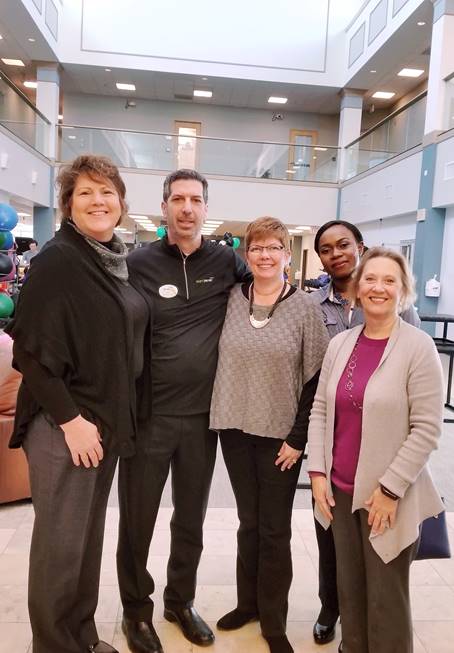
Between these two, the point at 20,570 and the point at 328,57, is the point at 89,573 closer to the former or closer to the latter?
the point at 20,570

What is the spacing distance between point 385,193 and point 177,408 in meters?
12.1

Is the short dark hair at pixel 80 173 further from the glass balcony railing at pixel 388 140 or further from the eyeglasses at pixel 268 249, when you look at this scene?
the glass balcony railing at pixel 388 140

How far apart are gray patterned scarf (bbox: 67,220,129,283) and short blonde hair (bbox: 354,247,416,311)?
83 cm

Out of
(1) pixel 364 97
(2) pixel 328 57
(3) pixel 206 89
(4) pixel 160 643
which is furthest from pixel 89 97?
(4) pixel 160 643

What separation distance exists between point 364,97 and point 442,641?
1767cm

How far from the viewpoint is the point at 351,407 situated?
173 centimetres

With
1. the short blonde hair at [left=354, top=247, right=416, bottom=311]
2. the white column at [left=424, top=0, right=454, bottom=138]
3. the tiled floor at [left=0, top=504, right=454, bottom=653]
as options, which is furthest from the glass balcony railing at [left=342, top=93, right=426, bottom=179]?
the short blonde hair at [left=354, top=247, right=416, bottom=311]

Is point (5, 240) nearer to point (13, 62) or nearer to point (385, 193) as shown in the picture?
point (385, 193)

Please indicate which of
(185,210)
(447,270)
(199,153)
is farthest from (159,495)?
(199,153)

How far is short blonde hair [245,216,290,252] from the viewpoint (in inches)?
79.9

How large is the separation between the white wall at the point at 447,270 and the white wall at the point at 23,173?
9053 mm

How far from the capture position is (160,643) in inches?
85.0

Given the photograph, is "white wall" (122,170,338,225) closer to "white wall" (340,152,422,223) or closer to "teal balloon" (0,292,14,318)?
"white wall" (340,152,422,223)

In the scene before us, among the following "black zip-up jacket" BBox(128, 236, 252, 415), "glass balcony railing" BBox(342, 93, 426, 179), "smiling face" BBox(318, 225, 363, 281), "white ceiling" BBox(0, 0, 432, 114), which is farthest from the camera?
"white ceiling" BBox(0, 0, 432, 114)
